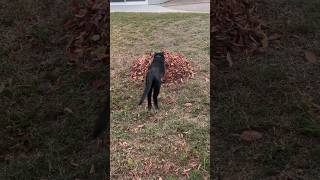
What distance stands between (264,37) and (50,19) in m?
3.27

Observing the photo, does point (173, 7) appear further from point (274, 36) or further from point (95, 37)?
point (274, 36)

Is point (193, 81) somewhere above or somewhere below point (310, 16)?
below

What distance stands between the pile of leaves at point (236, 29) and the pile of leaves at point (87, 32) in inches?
57.8

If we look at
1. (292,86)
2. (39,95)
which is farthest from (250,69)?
(39,95)

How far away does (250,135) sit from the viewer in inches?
199

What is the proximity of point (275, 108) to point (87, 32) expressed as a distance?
262cm

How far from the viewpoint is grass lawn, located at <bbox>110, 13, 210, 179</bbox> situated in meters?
4.71

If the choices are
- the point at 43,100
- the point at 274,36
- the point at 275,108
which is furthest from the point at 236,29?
the point at 43,100

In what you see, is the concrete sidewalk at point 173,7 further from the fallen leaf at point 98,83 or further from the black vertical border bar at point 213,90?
the fallen leaf at point 98,83

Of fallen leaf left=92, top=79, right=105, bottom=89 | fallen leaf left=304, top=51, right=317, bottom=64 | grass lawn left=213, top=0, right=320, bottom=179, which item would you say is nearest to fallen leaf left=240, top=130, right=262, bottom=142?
grass lawn left=213, top=0, right=320, bottom=179

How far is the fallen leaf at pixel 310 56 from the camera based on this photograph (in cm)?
647

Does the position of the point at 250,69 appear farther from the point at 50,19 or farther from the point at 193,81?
the point at 50,19

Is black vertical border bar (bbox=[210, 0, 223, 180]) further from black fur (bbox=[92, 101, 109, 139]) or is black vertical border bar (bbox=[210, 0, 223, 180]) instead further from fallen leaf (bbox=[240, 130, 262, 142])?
black fur (bbox=[92, 101, 109, 139])

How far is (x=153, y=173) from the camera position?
180 inches
